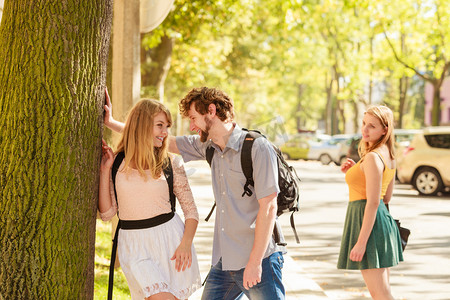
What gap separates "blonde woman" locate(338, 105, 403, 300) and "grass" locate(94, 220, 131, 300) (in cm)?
254

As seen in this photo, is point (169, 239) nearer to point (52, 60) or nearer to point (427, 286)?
point (52, 60)

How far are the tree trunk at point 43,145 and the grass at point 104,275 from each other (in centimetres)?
265

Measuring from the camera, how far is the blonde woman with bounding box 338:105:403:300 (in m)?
4.49

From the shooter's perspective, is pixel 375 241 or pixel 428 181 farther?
pixel 428 181

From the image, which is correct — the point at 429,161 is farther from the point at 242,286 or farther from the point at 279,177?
the point at 242,286

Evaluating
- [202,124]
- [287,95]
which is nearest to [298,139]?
[287,95]

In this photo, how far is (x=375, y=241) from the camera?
454 centimetres

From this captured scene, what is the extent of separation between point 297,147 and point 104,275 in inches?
1370

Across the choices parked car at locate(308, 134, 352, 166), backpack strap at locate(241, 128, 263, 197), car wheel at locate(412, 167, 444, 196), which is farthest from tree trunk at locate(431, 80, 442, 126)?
backpack strap at locate(241, 128, 263, 197)

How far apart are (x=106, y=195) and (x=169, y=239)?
0.44 m

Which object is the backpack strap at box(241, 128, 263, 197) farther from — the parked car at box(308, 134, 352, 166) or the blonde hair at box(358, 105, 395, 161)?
the parked car at box(308, 134, 352, 166)

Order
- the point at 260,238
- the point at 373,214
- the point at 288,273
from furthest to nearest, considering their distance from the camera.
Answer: the point at 288,273 → the point at 373,214 → the point at 260,238

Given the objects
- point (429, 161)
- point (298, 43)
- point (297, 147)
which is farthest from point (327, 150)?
point (429, 161)

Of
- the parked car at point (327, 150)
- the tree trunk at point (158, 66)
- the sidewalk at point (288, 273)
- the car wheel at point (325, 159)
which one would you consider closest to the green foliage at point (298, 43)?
the tree trunk at point (158, 66)
